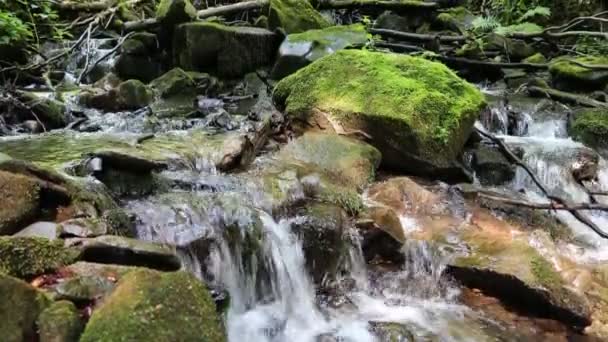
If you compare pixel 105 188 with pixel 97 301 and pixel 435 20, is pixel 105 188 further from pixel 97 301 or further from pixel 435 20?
pixel 435 20

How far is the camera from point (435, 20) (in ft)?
45.2

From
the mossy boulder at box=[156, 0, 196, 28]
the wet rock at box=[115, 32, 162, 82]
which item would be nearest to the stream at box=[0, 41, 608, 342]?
the wet rock at box=[115, 32, 162, 82]

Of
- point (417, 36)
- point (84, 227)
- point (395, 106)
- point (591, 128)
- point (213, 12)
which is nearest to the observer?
point (84, 227)

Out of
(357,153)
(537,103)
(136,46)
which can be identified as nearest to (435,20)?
(537,103)

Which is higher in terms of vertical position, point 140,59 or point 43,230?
point 43,230

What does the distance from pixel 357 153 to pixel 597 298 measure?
2598 millimetres

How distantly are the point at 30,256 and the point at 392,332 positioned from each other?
2.33 meters

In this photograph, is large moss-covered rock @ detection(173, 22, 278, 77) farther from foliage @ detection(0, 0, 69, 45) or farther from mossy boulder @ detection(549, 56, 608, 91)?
mossy boulder @ detection(549, 56, 608, 91)

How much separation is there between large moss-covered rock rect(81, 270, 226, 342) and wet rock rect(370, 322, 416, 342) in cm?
163

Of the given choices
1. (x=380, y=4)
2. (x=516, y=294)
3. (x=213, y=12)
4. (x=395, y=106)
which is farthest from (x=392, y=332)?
(x=380, y=4)

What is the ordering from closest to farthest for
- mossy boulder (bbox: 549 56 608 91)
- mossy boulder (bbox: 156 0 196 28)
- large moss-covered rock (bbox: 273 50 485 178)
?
large moss-covered rock (bbox: 273 50 485 178), mossy boulder (bbox: 549 56 608 91), mossy boulder (bbox: 156 0 196 28)

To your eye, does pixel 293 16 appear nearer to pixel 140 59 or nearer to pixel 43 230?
pixel 140 59

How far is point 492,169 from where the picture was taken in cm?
693

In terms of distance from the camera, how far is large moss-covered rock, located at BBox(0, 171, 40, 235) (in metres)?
3.34
